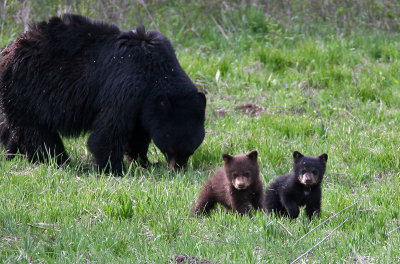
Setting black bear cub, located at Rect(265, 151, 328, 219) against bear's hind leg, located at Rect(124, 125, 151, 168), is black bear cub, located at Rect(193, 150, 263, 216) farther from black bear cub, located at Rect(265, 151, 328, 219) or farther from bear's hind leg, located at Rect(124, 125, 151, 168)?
bear's hind leg, located at Rect(124, 125, 151, 168)

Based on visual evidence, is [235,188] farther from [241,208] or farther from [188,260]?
[188,260]

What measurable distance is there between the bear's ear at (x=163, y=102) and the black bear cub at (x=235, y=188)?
1245 millimetres

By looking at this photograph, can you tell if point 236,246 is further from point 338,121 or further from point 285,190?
point 338,121

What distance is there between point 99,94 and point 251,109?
2711mm

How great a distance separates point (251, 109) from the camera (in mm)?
9031

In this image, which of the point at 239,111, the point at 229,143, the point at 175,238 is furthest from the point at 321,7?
the point at 175,238

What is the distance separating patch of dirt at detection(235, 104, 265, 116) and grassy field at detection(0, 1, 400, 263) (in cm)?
3

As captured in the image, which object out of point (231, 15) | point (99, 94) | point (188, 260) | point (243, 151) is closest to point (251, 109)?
point (243, 151)

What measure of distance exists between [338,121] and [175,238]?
4117 millimetres

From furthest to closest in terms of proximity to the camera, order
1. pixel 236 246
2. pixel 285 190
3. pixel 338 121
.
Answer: pixel 338 121, pixel 285 190, pixel 236 246

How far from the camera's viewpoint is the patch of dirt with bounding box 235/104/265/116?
29.1 feet

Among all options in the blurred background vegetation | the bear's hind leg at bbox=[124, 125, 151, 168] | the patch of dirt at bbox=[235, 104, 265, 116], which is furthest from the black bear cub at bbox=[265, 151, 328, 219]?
the blurred background vegetation

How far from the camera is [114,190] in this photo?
18.8 feet

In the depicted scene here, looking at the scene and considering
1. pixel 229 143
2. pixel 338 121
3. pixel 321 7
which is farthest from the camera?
pixel 321 7
